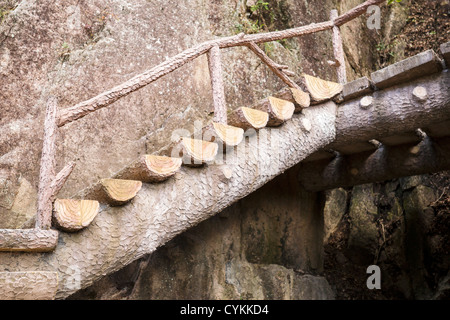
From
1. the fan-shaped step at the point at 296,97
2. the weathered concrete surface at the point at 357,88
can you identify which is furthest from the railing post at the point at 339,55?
the fan-shaped step at the point at 296,97

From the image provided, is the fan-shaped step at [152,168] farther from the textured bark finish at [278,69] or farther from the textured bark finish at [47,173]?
the textured bark finish at [278,69]

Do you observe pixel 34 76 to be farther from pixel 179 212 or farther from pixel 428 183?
pixel 428 183

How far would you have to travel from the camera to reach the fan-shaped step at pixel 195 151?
97.2 inches

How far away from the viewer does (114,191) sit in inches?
85.8

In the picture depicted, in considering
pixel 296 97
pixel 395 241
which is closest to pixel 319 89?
pixel 296 97

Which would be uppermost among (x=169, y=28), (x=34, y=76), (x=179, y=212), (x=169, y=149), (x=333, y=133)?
(x=169, y=28)

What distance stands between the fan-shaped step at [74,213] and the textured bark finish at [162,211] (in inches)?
3.6

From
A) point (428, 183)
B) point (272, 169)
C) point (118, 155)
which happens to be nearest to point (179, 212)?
point (272, 169)

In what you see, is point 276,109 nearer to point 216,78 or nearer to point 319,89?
point 216,78

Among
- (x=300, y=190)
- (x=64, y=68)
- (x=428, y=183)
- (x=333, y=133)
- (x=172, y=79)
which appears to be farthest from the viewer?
(x=428, y=183)

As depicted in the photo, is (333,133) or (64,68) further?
(64,68)

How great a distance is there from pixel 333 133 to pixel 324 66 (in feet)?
9.24

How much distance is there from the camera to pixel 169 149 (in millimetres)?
→ 2617

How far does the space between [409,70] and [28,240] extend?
2.69 metres
